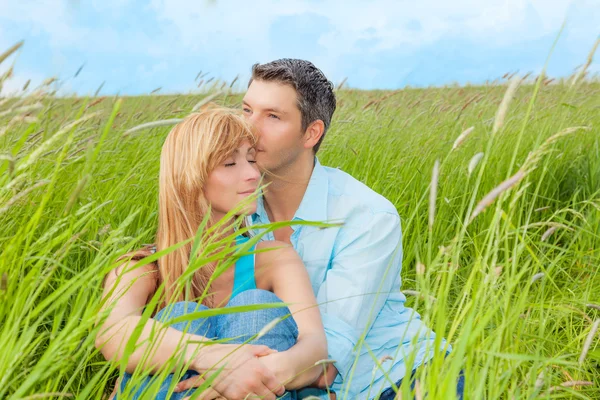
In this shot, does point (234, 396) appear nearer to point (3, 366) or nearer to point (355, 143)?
point (3, 366)

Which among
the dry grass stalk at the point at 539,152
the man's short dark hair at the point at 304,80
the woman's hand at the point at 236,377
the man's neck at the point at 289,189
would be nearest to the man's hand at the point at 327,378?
the woman's hand at the point at 236,377

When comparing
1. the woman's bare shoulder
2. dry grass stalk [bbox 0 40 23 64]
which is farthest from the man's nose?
dry grass stalk [bbox 0 40 23 64]

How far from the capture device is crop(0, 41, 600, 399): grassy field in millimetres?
1466

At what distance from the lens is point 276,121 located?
291 centimetres

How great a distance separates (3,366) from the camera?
144cm

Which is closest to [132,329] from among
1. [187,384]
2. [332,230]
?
[187,384]

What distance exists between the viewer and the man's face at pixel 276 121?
110 inches

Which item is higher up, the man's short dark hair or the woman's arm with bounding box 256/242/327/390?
the man's short dark hair

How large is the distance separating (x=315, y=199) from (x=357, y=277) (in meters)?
0.49

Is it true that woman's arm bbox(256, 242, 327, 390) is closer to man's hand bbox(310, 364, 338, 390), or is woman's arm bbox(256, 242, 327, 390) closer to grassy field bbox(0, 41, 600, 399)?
man's hand bbox(310, 364, 338, 390)

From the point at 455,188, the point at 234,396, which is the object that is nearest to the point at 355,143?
the point at 455,188

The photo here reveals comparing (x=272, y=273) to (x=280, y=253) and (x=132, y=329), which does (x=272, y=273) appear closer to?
(x=280, y=253)

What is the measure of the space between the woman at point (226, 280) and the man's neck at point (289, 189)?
1.38 feet

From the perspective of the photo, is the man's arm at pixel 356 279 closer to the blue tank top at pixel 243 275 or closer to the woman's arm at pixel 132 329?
the blue tank top at pixel 243 275
